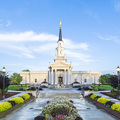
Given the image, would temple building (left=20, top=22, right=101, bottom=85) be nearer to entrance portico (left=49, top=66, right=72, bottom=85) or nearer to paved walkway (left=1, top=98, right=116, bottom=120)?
entrance portico (left=49, top=66, right=72, bottom=85)

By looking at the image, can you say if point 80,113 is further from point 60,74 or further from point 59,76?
point 59,76

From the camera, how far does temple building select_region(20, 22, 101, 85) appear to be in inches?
2324

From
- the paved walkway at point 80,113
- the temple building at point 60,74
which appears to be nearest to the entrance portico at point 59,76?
the temple building at point 60,74

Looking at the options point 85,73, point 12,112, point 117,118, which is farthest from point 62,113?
point 85,73

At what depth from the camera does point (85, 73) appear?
236 feet

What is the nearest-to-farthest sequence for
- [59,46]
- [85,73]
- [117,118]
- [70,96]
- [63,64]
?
[117,118]
[70,96]
[63,64]
[59,46]
[85,73]

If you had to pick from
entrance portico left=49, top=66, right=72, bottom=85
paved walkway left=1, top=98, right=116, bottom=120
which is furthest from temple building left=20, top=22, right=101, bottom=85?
paved walkway left=1, top=98, right=116, bottom=120

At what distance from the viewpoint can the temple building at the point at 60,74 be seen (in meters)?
59.0

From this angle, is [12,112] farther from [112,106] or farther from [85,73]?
[85,73]

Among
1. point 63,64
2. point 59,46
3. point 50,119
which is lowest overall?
point 50,119

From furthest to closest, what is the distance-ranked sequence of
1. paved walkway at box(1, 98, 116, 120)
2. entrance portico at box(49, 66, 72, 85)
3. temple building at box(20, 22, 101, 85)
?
1. entrance portico at box(49, 66, 72, 85)
2. temple building at box(20, 22, 101, 85)
3. paved walkway at box(1, 98, 116, 120)

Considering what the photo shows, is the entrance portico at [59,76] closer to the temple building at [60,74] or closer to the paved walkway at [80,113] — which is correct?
the temple building at [60,74]

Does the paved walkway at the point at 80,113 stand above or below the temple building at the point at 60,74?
below

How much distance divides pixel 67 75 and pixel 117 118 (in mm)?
50679
